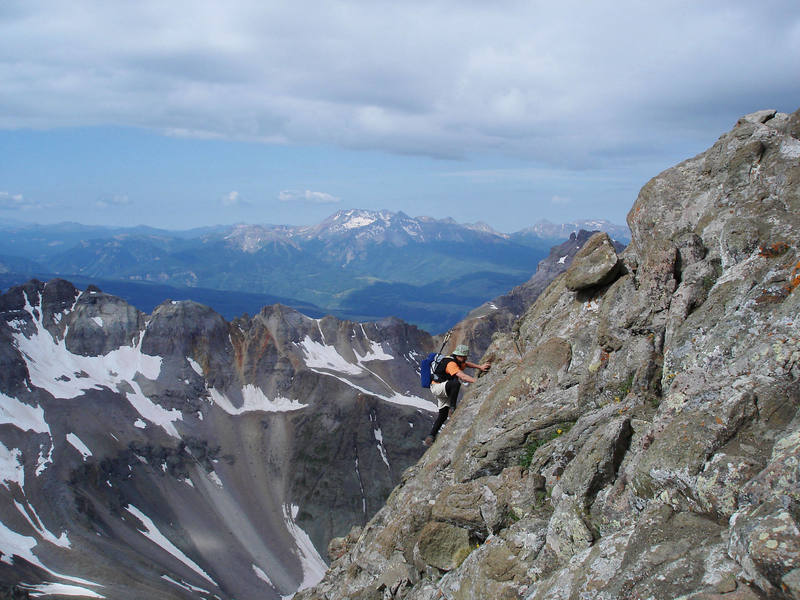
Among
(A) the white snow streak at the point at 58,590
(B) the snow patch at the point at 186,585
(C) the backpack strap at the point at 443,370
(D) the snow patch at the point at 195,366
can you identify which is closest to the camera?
(C) the backpack strap at the point at 443,370

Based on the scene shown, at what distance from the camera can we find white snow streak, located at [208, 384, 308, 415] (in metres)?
180

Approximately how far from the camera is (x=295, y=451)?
169m

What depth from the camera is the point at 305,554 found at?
14262cm

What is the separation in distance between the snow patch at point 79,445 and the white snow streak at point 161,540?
17.1 meters

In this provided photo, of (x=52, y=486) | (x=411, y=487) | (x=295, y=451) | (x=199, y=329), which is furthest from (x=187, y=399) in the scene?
(x=411, y=487)

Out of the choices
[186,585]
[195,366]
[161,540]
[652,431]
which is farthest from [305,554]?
[652,431]

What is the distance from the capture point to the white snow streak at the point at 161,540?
4897 inches

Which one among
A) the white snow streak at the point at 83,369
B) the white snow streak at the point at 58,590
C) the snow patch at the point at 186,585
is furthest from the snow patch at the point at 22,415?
the white snow streak at the point at 58,590

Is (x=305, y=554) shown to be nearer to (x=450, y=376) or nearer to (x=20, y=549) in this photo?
(x=20, y=549)

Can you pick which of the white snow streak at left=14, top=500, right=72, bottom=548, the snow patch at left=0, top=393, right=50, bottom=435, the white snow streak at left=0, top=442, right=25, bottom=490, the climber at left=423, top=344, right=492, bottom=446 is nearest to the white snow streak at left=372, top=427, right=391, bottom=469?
the white snow streak at left=14, top=500, right=72, bottom=548

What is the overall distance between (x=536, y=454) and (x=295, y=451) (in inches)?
6296

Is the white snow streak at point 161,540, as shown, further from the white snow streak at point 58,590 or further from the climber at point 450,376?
the climber at point 450,376

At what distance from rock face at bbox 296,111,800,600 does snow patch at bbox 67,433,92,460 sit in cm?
13739

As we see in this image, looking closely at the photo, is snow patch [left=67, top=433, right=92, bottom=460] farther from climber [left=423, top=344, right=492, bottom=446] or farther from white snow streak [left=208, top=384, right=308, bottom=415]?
climber [left=423, top=344, right=492, bottom=446]
